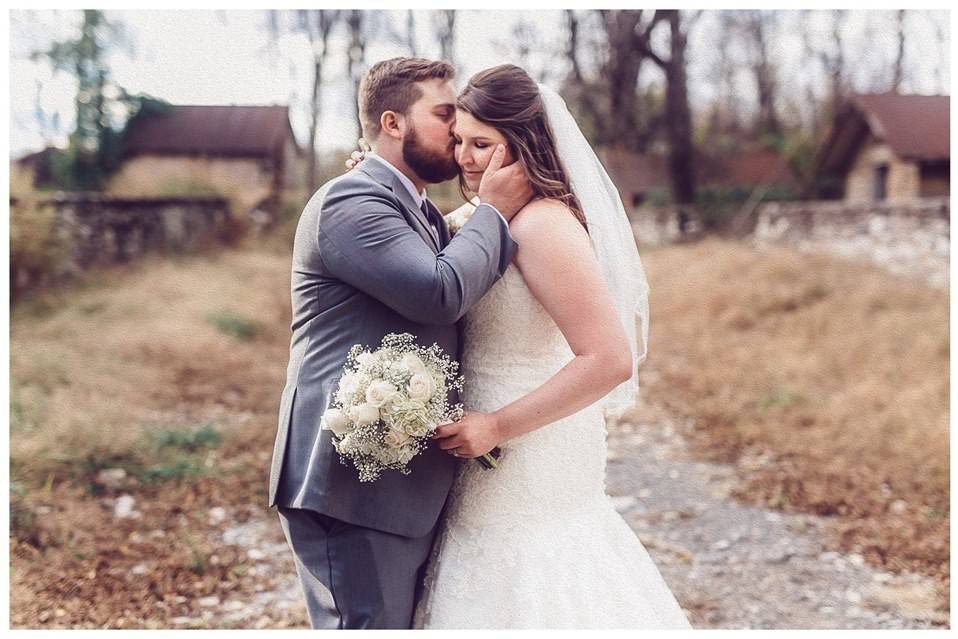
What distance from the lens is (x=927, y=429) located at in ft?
19.8

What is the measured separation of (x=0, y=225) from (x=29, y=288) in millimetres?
7568

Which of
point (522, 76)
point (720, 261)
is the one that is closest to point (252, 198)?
point (720, 261)

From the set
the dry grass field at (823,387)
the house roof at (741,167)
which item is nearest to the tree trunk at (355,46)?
the dry grass field at (823,387)

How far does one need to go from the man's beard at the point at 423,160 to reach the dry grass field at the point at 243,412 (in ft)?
8.56

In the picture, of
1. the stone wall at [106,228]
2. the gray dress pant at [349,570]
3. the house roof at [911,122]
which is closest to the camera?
the gray dress pant at [349,570]

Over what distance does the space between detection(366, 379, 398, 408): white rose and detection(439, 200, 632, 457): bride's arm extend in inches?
9.7

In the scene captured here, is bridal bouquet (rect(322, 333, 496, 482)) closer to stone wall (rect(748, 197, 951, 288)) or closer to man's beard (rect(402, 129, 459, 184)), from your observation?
man's beard (rect(402, 129, 459, 184))

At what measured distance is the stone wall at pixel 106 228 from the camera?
34.0 feet

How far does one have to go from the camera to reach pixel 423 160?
7.39 feet

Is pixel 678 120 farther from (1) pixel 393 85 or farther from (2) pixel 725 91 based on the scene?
(1) pixel 393 85

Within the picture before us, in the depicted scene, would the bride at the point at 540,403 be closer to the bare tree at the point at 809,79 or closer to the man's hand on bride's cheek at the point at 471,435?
the man's hand on bride's cheek at the point at 471,435

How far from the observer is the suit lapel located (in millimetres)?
2073

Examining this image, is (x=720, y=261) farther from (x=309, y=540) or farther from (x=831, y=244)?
(x=309, y=540)

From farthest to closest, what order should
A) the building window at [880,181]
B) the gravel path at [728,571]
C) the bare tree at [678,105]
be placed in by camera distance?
the bare tree at [678,105]
the building window at [880,181]
the gravel path at [728,571]
